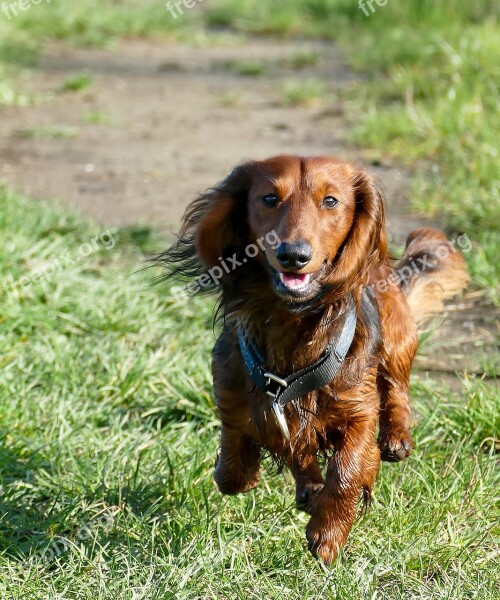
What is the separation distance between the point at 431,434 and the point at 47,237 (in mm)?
2858

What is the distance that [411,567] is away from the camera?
325 cm

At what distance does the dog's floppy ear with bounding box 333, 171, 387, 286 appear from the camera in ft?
10.4

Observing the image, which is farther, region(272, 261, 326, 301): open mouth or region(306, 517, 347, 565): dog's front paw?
region(306, 517, 347, 565): dog's front paw

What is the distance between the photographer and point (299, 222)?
299 centimetres

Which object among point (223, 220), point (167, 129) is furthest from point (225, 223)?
point (167, 129)

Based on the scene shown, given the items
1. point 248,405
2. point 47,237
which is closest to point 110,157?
point 47,237

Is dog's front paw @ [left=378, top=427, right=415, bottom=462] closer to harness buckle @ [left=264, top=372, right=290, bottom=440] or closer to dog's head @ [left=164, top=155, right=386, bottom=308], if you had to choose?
harness buckle @ [left=264, top=372, right=290, bottom=440]

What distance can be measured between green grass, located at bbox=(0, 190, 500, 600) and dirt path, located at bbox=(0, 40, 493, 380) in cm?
74

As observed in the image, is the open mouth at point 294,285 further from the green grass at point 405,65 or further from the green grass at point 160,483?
the green grass at point 405,65

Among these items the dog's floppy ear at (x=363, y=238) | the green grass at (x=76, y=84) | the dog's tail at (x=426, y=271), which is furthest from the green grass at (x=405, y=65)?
the dog's floppy ear at (x=363, y=238)

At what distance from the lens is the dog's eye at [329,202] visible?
3111 millimetres

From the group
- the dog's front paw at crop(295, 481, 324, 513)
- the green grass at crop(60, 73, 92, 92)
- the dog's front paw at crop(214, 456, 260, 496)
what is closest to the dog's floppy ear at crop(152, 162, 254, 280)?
the dog's front paw at crop(214, 456, 260, 496)

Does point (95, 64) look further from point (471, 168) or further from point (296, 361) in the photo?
point (296, 361)

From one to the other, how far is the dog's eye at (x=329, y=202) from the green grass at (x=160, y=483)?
3.45 feet
